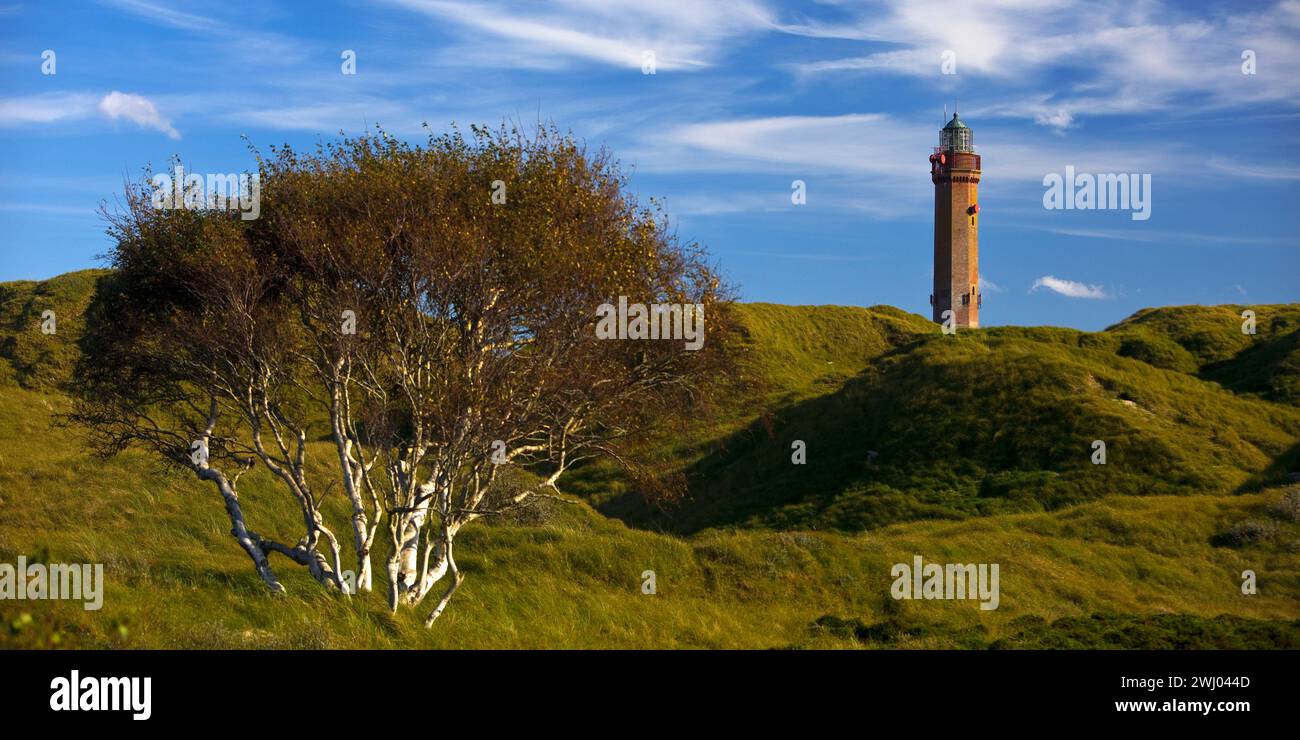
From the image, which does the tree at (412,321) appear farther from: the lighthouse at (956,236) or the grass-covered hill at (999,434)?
the lighthouse at (956,236)

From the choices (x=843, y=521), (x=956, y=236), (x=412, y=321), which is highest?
(x=956, y=236)

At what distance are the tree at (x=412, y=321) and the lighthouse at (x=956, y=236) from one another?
90.5m

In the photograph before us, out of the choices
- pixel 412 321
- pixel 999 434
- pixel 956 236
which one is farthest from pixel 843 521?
pixel 956 236

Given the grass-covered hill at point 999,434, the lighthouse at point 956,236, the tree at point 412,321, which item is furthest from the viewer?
the lighthouse at point 956,236

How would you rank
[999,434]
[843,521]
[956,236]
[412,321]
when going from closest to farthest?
[412,321], [843,521], [999,434], [956,236]

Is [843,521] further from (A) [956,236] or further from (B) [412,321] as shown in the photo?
(A) [956,236]

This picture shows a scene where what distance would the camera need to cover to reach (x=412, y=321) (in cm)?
2409

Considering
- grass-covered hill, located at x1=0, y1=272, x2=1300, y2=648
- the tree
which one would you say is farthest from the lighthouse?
the tree

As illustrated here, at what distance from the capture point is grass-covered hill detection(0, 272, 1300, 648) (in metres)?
24.7

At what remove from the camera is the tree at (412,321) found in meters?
23.5

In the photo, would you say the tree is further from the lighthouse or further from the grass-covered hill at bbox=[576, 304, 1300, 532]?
the lighthouse

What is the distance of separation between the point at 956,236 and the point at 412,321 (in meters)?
97.8

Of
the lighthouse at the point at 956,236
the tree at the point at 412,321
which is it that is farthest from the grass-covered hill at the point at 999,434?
the lighthouse at the point at 956,236

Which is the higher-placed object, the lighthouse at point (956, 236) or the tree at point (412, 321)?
the lighthouse at point (956, 236)
